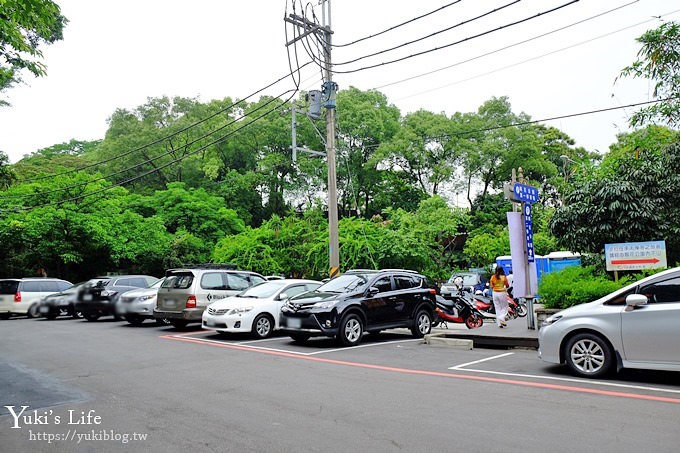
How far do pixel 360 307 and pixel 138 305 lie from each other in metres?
8.41

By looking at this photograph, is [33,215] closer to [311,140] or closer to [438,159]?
[311,140]

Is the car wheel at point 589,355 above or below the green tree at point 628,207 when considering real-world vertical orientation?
below

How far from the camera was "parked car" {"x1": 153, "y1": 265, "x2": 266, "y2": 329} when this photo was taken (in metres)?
14.9

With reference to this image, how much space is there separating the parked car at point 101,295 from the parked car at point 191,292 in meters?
4.01

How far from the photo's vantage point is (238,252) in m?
26.0

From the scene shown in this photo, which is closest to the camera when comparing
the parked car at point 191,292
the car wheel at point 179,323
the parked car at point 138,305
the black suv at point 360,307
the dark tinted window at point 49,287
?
the black suv at point 360,307

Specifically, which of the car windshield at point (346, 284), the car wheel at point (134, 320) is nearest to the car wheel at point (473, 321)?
the car windshield at point (346, 284)

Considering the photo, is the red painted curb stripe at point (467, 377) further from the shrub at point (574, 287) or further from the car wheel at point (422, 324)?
the shrub at point (574, 287)

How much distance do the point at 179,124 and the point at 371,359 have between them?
35.4 m

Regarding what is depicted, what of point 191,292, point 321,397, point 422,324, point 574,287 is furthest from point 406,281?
point 321,397

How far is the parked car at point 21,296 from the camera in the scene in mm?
21422

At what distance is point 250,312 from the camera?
13352 millimetres

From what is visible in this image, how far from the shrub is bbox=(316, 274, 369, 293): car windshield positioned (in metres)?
4.16

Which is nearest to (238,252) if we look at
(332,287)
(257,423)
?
(332,287)
